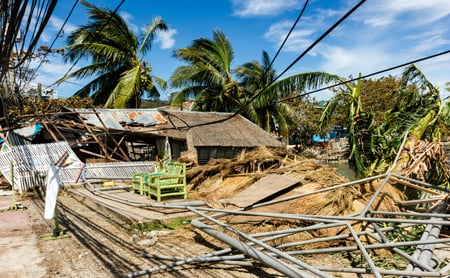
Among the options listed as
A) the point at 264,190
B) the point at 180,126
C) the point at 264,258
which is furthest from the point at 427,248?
the point at 180,126

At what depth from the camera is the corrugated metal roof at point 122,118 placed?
13.9 metres

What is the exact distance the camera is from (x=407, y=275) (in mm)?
3133

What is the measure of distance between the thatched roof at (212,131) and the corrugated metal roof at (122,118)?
384mm

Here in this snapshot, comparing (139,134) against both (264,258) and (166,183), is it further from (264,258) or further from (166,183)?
(264,258)

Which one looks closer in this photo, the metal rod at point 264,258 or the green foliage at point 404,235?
the metal rod at point 264,258

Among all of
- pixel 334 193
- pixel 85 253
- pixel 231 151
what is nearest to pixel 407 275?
pixel 334 193

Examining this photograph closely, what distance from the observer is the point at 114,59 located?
18.5 metres

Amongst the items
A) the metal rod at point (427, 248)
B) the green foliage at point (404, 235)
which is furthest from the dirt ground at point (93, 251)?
the green foliage at point (404, 235)

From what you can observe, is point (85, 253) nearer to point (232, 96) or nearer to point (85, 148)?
point (85, 148)

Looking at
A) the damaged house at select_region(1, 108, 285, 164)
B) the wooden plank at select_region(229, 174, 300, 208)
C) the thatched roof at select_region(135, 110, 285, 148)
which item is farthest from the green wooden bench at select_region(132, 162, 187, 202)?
the thatched roof at select_region(135, 110, 285, 148)

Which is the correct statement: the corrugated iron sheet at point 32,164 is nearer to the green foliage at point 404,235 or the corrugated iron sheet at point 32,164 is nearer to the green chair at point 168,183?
the green chair at point 168,183

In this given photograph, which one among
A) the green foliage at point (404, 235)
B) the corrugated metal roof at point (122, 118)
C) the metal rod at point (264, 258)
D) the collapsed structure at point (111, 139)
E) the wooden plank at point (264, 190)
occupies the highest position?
the corrugated metal roof at point (122, 118)

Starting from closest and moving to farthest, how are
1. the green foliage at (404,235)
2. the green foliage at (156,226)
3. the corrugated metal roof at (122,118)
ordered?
1. the green foliage at (404,235)
2. the green foliage at (156,226)
3. the corrugated metal roof at (122,118)

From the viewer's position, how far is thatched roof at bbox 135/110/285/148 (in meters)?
14.9
